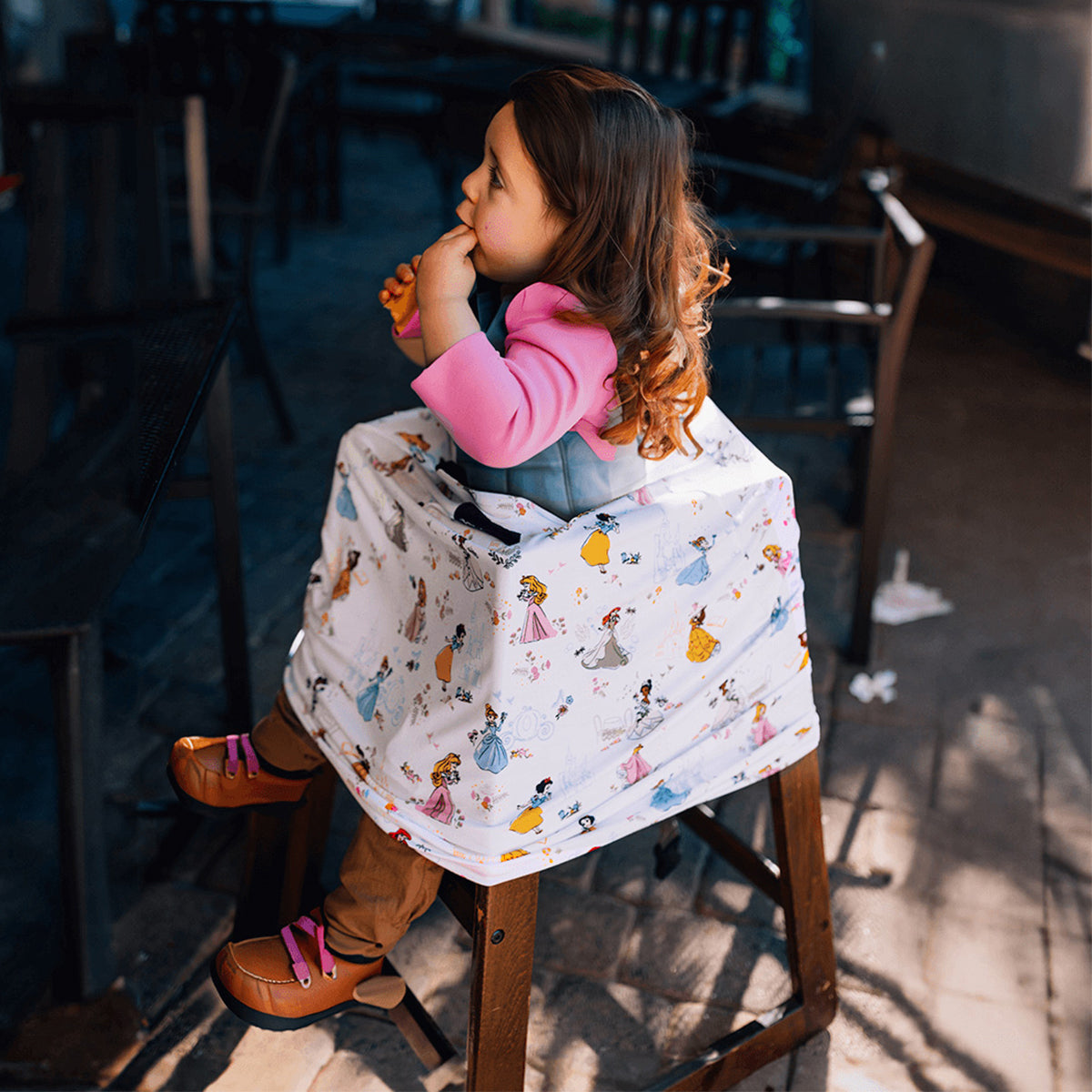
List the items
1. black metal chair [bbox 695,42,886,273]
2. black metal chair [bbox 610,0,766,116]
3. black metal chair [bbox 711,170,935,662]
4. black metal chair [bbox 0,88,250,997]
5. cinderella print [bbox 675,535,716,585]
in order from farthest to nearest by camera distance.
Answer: black metal chair [bbox 610,0,766,116]
black metal chair [bbox 695,42,886,273]
black metal chair [bbox 711,170,935,662]
black metal chair [bbox 0,88,250,997]
cinderella print [bbox 675,535,716,585]

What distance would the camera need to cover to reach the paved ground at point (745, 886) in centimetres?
153

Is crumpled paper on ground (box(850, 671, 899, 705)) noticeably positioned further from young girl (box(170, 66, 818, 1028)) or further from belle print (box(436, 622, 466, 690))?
belle print (box(436, 622, 466, 690))

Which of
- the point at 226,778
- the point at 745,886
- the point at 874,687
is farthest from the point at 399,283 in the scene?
the point at 874,687

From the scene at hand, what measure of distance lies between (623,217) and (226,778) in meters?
0.83

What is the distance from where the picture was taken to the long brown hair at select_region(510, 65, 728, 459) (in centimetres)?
110

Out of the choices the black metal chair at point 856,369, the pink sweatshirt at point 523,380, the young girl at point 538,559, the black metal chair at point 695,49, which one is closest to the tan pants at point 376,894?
the young girl at point 538,559

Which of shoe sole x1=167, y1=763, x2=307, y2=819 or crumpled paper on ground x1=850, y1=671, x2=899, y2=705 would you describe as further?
crumpled paper on ground x1=850, y1=671, x2=899, y2=705

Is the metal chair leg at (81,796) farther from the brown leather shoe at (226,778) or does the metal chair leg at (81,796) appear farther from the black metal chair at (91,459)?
the brown leather shoe at (226,778)

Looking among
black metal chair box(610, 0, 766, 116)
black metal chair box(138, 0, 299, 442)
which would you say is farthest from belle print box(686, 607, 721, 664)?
black metal chair box(610, 0, 766, 116)

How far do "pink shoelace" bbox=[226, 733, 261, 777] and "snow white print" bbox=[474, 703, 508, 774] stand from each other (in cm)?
43

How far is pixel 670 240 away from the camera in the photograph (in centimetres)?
119

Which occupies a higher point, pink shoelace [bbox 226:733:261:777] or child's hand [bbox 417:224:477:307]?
child's hand [bbox 417:224:477:307]

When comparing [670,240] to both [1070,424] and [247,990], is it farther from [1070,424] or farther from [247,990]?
[1070,424]

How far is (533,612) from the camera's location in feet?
3.67
